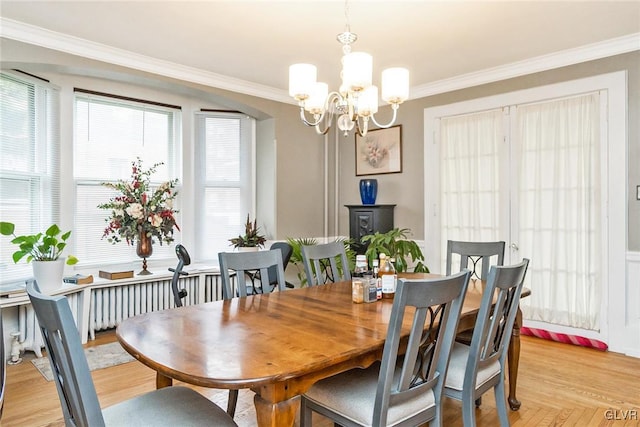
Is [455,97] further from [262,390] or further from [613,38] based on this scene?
[262,390]

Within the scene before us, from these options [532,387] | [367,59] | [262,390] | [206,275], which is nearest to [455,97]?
[367,59]

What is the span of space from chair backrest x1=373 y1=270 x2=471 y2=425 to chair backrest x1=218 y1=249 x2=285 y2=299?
40.6 inches

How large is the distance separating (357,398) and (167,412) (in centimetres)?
71

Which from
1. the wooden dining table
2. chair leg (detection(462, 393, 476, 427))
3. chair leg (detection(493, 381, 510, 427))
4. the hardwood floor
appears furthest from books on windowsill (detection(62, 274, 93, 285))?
chair leg (detection(493, 381, 510, 427))

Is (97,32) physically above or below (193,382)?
above

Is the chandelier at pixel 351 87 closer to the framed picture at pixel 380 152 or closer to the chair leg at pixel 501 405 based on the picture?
the chair leg at pixel 501 405

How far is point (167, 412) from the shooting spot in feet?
4.97

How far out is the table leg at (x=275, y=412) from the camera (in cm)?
130

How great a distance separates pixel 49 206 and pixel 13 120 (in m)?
0.78

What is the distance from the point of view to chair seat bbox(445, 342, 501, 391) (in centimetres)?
193

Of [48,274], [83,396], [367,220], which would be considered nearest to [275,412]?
[83,396]

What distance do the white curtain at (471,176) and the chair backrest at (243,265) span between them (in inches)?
101

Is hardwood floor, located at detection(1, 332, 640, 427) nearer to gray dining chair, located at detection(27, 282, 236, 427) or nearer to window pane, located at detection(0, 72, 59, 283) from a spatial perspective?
gray dining chair, located at detection(27, 282, 236, 427)

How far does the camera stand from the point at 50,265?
325 cm
